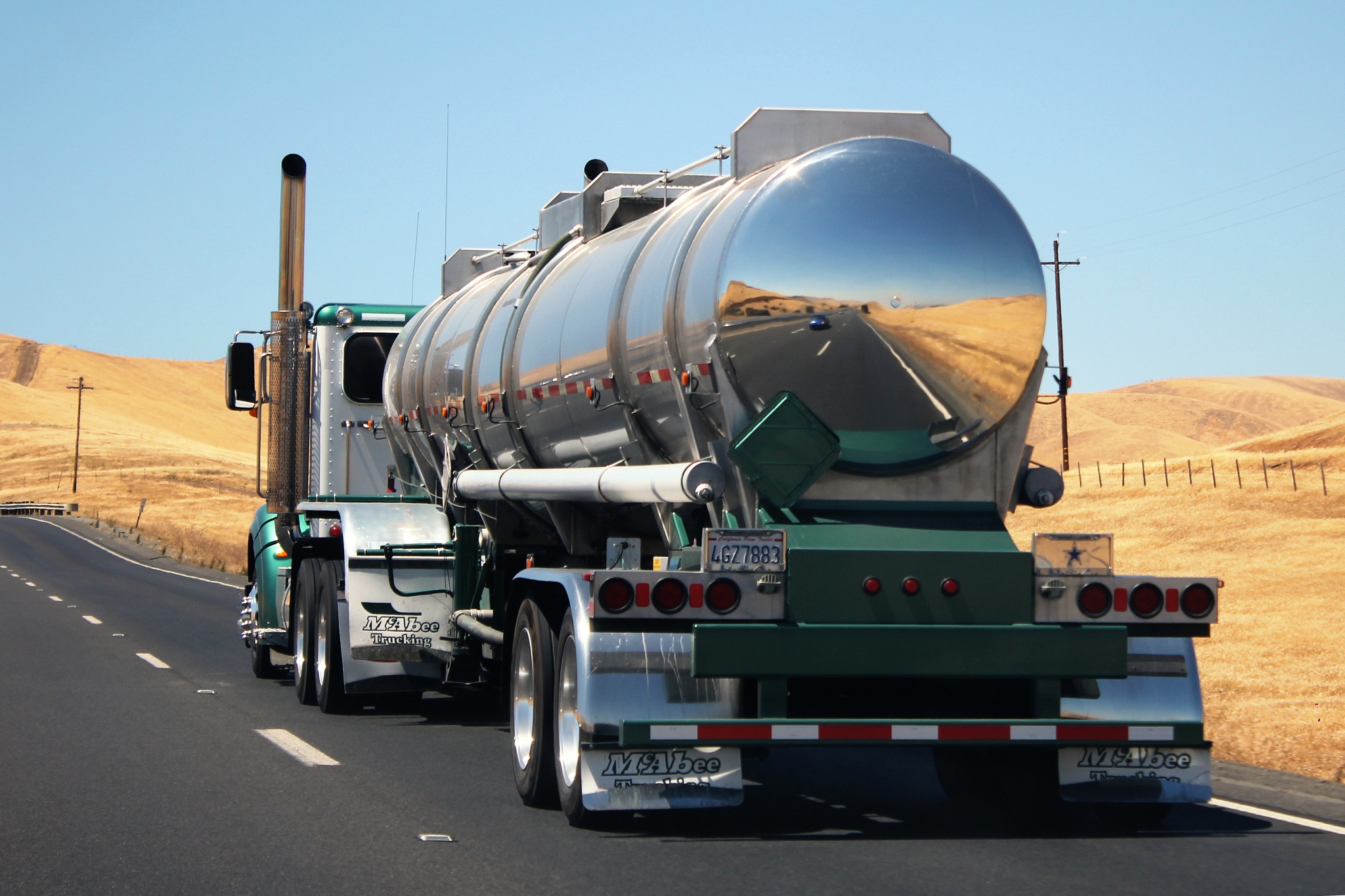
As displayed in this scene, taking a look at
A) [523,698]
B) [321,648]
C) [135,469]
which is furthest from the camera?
[135,469]

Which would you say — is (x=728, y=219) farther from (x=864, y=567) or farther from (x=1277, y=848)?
(x=1277, y=848)

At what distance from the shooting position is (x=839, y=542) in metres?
7.71

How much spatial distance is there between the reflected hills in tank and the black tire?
1.48 metres

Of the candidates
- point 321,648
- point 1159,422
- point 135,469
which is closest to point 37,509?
point 135,469

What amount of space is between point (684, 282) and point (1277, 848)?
12.2 ft

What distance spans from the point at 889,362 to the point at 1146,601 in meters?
1.61

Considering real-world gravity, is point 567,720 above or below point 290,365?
below

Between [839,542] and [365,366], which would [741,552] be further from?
[365,366]

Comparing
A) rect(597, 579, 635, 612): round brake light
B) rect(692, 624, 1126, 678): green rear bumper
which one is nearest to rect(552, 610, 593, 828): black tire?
rect(597, 579, 635, 612): round brake light

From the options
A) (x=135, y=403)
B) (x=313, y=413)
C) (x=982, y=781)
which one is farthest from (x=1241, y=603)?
(x=135, y=403)

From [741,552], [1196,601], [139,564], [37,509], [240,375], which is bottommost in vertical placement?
[1196,601]

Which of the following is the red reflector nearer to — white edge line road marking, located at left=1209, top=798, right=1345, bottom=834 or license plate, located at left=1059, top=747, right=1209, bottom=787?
license plate, located at left=1059, top=747, right=1209, bottom=787

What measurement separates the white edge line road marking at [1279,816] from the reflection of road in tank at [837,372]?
2.57 metres

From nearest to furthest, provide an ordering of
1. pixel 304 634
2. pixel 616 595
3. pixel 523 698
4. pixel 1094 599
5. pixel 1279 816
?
pixel 616 595 → pixel 1094 599 → pixel 1279 816 → pixel 523 698 → pixel 304 634
